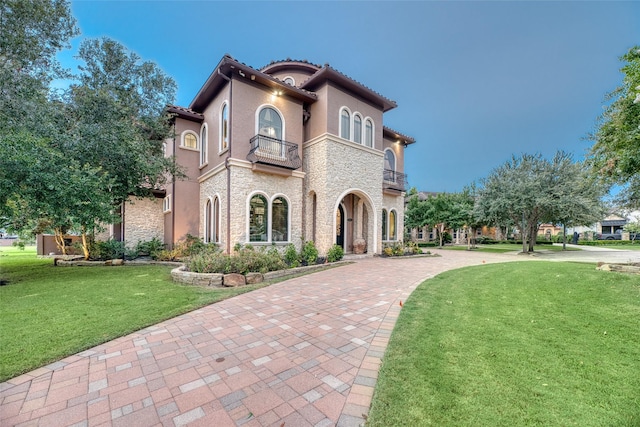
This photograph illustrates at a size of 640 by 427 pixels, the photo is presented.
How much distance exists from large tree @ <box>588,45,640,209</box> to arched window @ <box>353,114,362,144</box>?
8.58m

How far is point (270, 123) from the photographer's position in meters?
11.4

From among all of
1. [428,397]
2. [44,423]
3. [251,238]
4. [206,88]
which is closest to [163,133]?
[206,88]

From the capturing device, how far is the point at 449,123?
7544cm

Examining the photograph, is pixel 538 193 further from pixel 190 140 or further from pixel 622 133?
pixel 190 140

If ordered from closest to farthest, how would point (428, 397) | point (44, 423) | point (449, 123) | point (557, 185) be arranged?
point (44, 423), point (428, 397), point (557, 185), point (449, 123)

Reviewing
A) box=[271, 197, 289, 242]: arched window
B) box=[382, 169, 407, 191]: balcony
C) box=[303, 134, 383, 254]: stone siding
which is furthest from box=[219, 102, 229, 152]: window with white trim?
box=[382, 169, 407, 191]: balcony

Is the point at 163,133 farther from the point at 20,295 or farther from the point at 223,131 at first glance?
the point at 20,295

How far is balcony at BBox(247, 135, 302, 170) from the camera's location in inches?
419

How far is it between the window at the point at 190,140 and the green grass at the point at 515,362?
519 inches

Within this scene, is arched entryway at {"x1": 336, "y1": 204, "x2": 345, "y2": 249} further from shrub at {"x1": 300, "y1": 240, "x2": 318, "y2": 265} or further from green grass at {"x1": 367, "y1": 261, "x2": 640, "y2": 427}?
green grass at {"x1": 367, "y1": 261, "x2": 640, "y2": 427}

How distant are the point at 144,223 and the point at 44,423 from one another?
13999 millimetres

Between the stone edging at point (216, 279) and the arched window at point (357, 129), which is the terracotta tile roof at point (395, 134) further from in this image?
the stone edging at point (216, 279)

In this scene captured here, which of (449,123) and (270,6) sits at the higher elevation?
(449,123)

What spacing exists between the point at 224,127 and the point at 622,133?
12724mm
